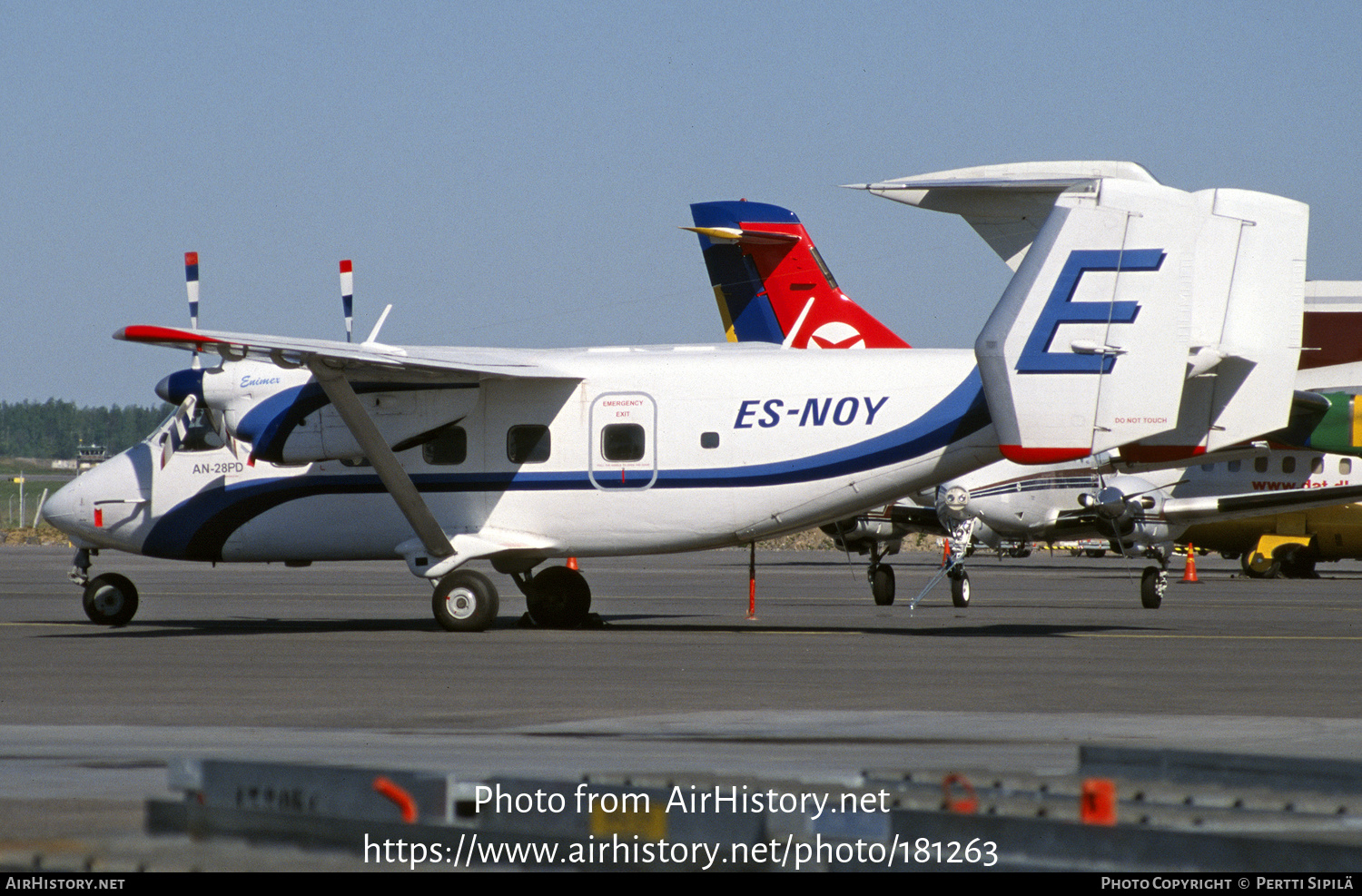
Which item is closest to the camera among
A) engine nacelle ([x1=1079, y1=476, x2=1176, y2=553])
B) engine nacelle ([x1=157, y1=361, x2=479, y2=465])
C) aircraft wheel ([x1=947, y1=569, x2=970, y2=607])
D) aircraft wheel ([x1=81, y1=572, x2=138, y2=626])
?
engine nacelle ([x1=157, y1=361, x2=479, y2=465])

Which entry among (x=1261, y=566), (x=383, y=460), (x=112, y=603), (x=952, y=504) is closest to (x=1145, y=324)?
(x=383, y=460)

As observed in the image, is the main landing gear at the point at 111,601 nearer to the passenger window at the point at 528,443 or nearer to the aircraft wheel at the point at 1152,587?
the passenger window at the point at 528,443

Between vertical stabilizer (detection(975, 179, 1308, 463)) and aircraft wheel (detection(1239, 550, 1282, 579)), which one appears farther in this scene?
aircraft wheel (detection(1239, 550, 1282, 579))

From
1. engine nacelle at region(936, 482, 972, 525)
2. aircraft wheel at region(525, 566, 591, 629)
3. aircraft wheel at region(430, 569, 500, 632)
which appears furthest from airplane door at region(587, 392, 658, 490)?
engine nacelle at region(936, 482, 972, 525)

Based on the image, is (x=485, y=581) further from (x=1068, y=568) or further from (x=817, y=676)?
(x=1068, y=568)

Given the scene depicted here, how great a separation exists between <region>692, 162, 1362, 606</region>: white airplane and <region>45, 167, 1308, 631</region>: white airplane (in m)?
7.28

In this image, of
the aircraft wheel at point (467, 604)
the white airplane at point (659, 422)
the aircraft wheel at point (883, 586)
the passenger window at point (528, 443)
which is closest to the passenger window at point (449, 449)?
the white airplane at point (659, 422)

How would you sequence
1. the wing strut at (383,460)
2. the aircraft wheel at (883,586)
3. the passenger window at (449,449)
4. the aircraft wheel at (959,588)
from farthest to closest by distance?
the aircraft wheel at (883,586) → the aircraft wheel at (959,588) → the passenger window at (449,449) → the wing strut at (383,460)

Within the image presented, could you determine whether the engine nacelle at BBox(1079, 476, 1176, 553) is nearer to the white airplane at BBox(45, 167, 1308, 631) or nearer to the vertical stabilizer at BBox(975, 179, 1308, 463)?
the white airplane at BBox(45, 167, 1308, 631)

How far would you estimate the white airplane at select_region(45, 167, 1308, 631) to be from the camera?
54.1ft

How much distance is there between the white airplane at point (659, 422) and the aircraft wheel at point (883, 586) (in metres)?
7.01

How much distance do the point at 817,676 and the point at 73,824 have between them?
794cm

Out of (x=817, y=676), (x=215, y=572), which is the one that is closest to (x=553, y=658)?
(x=817, y=676)

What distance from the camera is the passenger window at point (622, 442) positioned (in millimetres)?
18625
